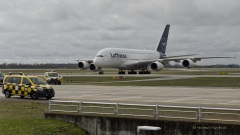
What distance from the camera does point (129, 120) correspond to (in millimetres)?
18328

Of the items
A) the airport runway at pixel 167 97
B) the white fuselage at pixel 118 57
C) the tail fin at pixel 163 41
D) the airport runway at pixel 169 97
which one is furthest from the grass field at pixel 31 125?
the tail fin at pixel 163 41

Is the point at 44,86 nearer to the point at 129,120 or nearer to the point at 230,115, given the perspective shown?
the point at 129,120

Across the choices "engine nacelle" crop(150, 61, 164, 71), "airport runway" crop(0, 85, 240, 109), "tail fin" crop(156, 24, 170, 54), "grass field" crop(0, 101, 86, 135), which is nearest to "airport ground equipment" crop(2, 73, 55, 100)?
"airport runway" crop(0, 85, 240, 109)

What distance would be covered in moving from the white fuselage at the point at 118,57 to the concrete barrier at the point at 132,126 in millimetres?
60708

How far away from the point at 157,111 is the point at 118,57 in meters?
66.7

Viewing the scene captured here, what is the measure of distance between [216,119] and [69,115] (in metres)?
7.01

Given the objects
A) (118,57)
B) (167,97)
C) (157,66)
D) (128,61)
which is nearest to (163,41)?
(128,61)

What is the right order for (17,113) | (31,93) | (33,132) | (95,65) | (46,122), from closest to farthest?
(33,132), (46,122), (17,113), (31,93), (95,65)

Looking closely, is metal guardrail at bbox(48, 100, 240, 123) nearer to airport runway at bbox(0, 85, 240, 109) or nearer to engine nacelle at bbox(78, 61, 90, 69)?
airport runway at bbox(0, 85, 240, 109)

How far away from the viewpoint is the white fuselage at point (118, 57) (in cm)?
8118

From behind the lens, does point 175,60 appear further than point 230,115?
Yes

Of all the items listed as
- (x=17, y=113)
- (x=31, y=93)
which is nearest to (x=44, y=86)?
(x=31, y=93)

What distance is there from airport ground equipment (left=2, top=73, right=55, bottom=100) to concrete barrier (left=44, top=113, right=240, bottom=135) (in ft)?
33.3

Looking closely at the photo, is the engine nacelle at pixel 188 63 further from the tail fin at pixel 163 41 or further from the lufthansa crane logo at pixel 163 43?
the lufthansa crane logo at pixel 163 43
